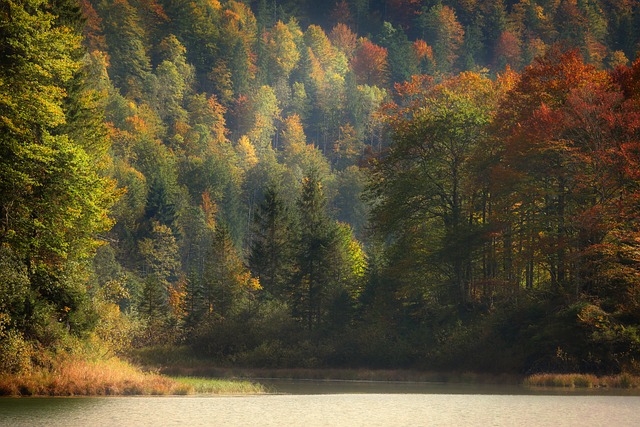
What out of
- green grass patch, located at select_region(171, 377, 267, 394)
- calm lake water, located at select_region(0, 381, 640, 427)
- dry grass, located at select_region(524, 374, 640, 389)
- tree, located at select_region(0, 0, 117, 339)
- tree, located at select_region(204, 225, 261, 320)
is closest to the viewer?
calm lake water, located at select_region(0, 381, 640, 427)

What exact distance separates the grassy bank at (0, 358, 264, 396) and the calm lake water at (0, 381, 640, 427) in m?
2.27

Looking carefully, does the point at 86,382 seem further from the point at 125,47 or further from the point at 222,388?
the point at 125,47

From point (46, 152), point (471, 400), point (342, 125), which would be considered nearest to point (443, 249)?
point (471, 400)

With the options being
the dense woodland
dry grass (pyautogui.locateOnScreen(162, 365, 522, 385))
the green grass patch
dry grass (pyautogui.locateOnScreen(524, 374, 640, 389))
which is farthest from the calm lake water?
dry grass (pyautogui.locateOnScreen(162, 365, 522, 385))

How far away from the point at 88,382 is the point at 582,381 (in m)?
23.8

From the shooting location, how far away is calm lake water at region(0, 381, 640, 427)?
25.6 metres

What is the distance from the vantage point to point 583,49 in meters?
144

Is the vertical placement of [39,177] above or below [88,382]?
above

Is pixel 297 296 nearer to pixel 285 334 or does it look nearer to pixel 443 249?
pixel 285 334

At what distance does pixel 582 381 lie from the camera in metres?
43.8

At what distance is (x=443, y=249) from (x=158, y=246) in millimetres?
58291

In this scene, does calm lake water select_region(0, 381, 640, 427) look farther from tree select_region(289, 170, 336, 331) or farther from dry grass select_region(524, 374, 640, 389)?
tree select_region(289, 170, 336, 331)

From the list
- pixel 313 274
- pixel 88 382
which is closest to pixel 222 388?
pixel 88 382

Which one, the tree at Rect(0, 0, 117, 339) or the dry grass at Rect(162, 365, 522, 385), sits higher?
the tree at Rect(0, 0, 117, 339)
